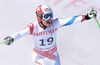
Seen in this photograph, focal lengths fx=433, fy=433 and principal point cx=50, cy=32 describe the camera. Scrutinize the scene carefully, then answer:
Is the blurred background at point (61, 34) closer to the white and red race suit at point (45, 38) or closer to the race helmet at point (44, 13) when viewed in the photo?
the white and red race suit at point (45, 38)

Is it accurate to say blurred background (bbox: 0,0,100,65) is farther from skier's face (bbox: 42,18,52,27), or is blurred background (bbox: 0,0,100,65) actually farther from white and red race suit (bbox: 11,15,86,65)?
skier's face (bbox: 42,18,52,27)

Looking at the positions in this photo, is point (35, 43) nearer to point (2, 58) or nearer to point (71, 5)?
point (2, 58)

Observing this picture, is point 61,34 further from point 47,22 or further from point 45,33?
point 47,22

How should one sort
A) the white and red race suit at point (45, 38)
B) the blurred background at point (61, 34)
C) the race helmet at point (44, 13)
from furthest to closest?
1. the blurred background at point (61, 34)
2. the white and red race suit at point (45, 38)
3. the race helmet at point (44, 13)

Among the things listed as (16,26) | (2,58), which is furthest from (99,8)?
(2,58)

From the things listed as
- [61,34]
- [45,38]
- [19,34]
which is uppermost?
[19,34]

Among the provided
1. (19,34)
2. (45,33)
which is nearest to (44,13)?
(45,33)

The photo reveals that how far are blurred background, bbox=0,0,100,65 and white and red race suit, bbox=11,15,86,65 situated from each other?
693mm

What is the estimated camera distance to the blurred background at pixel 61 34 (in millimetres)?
7344

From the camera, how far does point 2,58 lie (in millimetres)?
7398

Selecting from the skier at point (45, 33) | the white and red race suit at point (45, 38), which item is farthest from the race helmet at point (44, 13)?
the white and red race suit at point (45, 38)

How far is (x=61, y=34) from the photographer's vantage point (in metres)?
7.83

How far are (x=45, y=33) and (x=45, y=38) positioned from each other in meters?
0.08

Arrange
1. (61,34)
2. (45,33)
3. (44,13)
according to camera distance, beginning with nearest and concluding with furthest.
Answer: (44,13), (45,33), (61,34)
